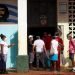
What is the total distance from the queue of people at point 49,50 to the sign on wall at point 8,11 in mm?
1817

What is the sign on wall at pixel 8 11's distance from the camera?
72.0ft

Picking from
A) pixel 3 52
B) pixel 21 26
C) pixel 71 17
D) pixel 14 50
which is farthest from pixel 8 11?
pixel 71 17

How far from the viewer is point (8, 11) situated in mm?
21984

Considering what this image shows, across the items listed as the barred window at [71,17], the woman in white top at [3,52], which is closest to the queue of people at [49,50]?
the barred window at [71,17]

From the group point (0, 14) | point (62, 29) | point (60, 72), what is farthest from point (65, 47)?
point (0, 14)

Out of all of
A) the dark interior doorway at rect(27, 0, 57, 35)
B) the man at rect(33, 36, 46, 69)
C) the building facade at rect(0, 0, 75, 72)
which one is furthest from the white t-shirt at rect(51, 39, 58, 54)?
the dark interior doorway at rect(27, 0, 57, 35)

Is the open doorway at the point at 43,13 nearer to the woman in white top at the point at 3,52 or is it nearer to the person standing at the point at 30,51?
the person standing at the point at 30,51

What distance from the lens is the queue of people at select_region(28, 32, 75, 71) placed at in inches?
802

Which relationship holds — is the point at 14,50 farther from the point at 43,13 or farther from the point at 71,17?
the point at 71,17

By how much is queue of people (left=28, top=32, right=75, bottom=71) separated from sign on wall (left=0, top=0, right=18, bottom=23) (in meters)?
1.82

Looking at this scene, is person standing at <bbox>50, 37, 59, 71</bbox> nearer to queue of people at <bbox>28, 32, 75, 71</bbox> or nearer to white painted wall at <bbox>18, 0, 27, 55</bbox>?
queue of people at <bbox>28, 32, 75, 71</bbox>

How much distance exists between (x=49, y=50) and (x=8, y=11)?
3.10 m

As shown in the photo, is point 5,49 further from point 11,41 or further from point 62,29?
point 62,29

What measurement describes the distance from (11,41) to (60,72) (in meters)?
3.35
